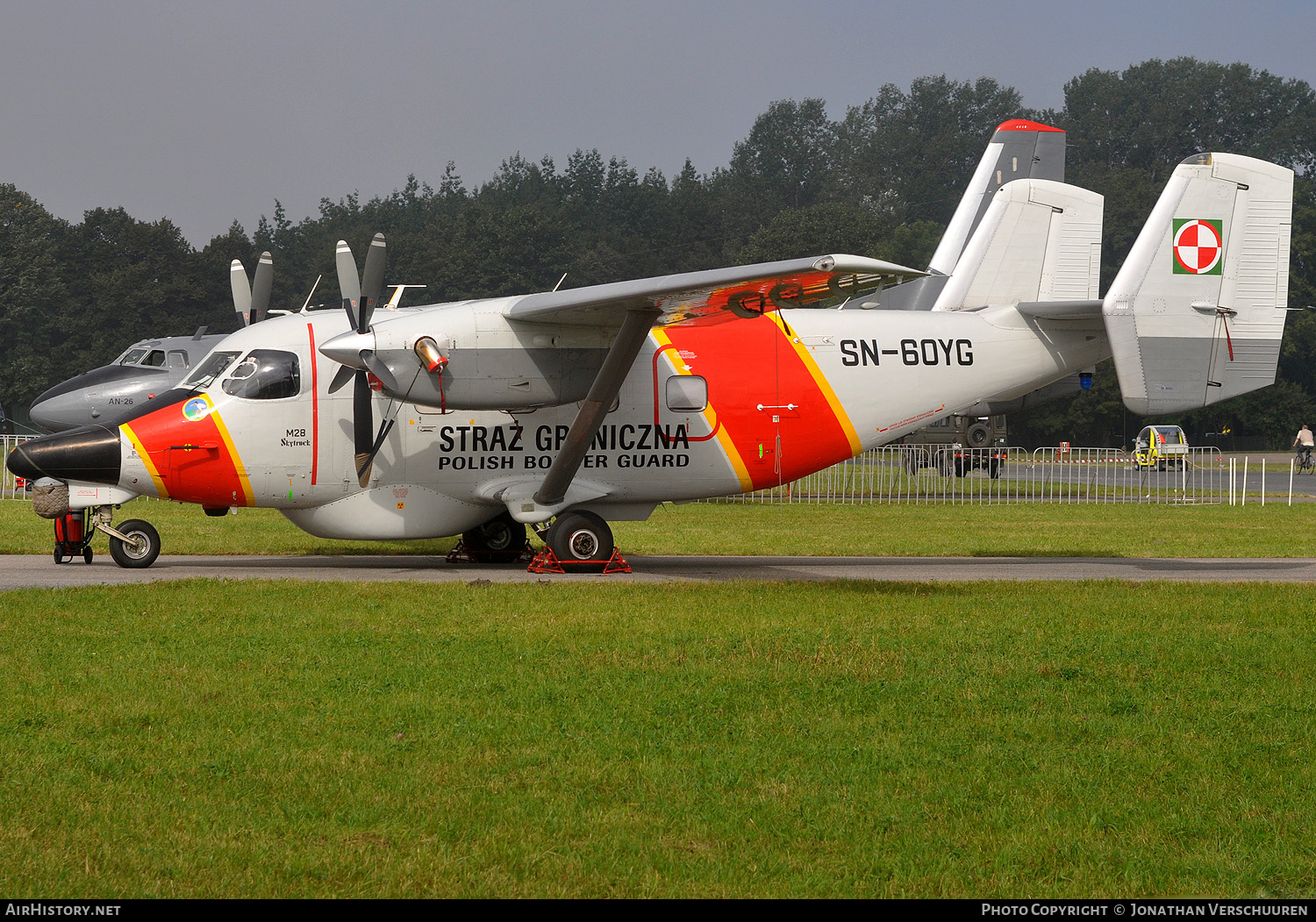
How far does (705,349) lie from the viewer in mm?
16766

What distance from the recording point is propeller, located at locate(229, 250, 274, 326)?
19234 mm

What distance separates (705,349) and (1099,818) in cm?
1166

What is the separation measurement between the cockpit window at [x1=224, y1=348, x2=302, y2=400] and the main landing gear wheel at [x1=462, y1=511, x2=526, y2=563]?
351cm

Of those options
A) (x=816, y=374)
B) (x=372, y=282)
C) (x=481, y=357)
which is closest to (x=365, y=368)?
(x=372, y=282)

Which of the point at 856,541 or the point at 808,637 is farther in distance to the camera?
the point at 856,541

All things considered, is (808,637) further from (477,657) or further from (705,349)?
(705,349)

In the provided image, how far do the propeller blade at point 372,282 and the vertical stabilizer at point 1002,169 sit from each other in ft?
49.8

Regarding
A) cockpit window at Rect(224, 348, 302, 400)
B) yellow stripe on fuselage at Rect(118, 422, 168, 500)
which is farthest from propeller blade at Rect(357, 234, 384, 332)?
yellow stripe on fuselage at Rect(118, 422, 168, 500)

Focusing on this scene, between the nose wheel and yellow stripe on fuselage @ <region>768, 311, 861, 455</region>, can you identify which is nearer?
the nose wheel

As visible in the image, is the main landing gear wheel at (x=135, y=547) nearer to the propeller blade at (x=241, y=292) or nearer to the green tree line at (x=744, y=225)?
the propeller blade at (x=241, y=292)

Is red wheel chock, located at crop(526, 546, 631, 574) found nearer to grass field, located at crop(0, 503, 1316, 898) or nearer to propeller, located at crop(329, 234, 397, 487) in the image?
propeller, located at crop(329, 234, 397, 487)

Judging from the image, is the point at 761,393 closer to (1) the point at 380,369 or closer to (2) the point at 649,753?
(1) the point at 380,369

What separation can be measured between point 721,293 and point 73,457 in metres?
8.30
